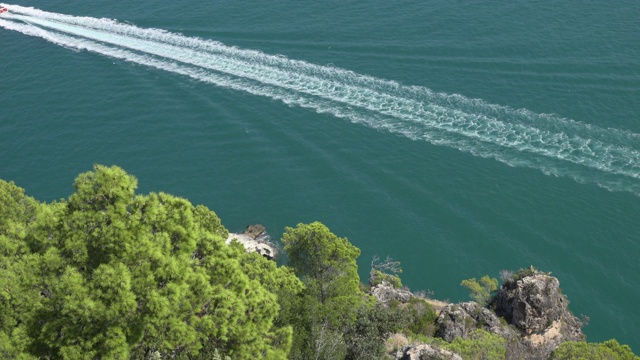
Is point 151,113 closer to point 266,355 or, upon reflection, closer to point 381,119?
point 381,119

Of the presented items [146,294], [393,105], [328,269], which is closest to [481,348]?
[328,269]

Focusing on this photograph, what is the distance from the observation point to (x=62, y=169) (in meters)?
77.8

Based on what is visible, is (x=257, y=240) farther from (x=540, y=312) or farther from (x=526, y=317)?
(x=540, y=312)

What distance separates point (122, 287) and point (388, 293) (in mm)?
34496

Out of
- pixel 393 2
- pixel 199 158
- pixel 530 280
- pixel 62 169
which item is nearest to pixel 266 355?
pixel 530 280

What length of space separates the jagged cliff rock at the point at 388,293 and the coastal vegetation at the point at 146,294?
13.1m

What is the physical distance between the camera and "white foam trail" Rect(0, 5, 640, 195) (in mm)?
70812

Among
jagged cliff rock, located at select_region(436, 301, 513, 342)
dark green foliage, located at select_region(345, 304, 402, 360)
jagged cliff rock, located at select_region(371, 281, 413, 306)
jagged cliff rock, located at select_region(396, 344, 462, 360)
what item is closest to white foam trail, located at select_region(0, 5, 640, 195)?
jagged cliff rock, located at select_region(436, 301, 513, 342)

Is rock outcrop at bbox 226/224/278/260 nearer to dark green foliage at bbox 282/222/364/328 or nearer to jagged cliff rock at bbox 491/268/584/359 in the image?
dark green foliage at bbox 282/222/364/328

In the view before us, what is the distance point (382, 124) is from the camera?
78.7 m

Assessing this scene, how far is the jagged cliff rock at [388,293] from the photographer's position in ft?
189

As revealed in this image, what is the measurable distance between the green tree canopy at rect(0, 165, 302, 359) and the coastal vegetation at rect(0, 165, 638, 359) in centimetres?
5

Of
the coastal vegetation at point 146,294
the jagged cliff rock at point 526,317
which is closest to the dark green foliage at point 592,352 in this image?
the coastal vegetation at point 146,294

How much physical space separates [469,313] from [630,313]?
16.2 meters
